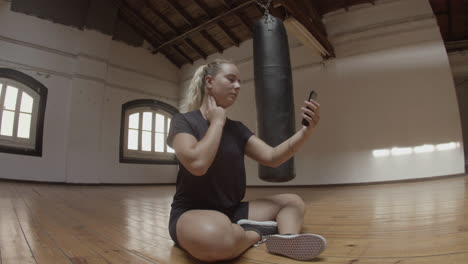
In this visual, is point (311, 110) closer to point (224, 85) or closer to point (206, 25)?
point (224, 85)

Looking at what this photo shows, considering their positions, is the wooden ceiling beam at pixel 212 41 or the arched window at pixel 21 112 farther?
the wooden ceiling beam at pixel 212 41

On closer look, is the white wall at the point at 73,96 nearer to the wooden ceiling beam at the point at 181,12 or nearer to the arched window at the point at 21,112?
the arched window at the point at 21,112

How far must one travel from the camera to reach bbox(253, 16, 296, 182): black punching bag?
2602 millimetres

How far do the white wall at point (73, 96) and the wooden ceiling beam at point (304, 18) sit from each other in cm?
471

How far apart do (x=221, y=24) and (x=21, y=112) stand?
449cm

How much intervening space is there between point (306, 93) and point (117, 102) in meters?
4.50

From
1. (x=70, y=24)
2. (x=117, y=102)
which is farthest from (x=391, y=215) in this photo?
(x=70, y=24)

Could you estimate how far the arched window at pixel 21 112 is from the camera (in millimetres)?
5275

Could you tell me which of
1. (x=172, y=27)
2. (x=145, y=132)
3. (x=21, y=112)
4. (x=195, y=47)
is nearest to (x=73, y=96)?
(x=21, y=112)

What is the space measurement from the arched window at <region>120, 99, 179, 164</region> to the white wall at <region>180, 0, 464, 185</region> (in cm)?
378

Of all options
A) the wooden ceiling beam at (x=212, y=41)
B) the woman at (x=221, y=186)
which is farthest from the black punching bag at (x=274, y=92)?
the wooden ceiling beam at (x=212, y=41)

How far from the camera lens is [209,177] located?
1.12m

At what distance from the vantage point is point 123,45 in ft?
23.4

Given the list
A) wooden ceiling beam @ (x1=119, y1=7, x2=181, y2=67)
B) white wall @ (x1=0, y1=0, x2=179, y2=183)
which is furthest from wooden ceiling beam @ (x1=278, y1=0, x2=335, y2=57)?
white wall @ (x1=0, y1=0, x2=179, y2=183)
